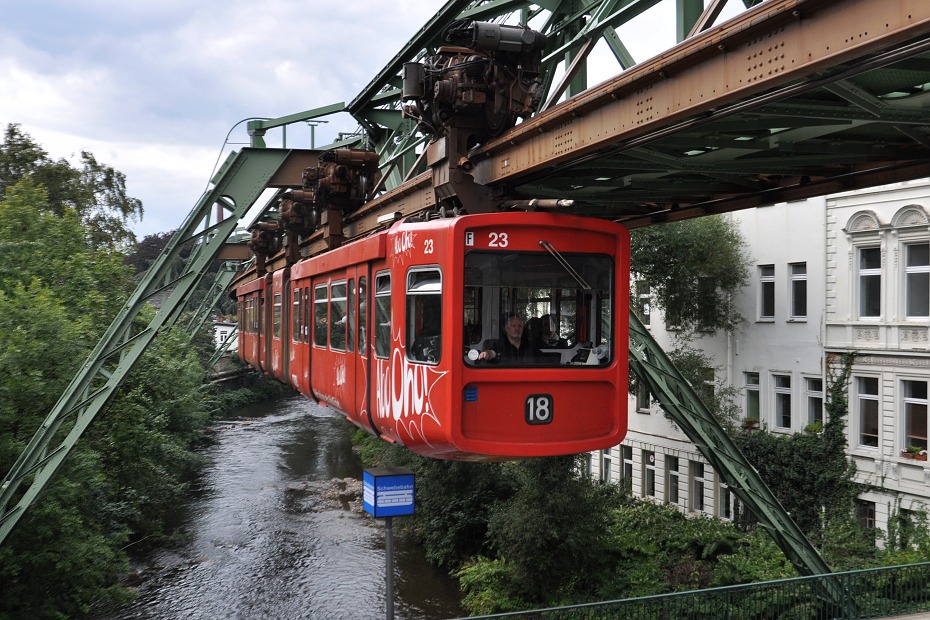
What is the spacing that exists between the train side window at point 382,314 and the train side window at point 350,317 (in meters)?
1.13

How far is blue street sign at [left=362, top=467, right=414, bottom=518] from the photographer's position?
9492 millimetres

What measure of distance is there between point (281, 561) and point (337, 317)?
11325 millimetres

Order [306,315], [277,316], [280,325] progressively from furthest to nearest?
[277,316]
[280,325]
[306,315]

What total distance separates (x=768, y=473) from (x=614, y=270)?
1506cm

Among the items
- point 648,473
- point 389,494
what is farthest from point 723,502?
point 389,494

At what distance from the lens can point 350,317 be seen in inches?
412

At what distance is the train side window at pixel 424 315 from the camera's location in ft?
24.8

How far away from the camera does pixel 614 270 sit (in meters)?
7.89

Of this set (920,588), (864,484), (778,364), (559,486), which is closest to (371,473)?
(920,588)

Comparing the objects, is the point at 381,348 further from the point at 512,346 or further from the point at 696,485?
the point at 696,485

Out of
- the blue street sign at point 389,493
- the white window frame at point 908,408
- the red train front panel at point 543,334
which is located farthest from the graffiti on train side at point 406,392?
the white window frame at point 908,408

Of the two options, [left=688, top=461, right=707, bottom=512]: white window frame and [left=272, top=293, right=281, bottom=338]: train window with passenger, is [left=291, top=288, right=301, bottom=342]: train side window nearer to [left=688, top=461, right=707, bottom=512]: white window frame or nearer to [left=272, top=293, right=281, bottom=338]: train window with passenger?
[left=272, top=293, right=281, bottom=338]: train window with passenger

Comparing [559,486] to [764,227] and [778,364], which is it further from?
[764,227]

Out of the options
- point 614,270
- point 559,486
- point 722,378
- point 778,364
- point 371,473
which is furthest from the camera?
point 722,378
